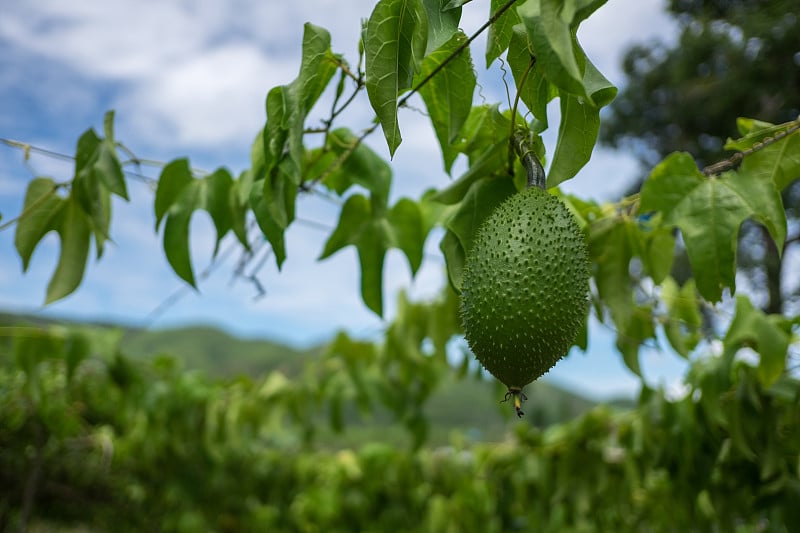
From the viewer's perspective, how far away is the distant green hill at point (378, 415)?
22297mm

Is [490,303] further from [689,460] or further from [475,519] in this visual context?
[475,519]

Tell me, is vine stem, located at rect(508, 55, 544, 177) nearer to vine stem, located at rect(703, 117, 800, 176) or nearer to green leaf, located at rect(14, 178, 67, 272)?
vine stem, located at rect(703, 117, 800, 176)

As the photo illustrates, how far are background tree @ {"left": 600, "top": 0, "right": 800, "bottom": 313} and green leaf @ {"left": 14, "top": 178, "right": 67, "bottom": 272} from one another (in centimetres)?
158

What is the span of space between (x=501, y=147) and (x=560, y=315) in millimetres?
369

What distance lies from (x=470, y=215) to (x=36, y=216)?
0.98 metres

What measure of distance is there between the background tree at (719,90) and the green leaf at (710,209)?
0.39 meters

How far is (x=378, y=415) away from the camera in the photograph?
3122 cm

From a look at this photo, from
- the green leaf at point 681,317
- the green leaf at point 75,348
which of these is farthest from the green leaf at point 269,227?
the green leaf at point 75,348

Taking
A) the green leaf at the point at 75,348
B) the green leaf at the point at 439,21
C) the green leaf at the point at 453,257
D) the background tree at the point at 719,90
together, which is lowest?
the green leaf at the point at 75,348

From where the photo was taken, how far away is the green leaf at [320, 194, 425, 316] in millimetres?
1450

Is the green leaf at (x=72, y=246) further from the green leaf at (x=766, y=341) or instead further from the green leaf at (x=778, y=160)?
the green leaf at (x=766, y=341)

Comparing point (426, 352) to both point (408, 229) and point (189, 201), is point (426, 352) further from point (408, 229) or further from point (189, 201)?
point (189, 201)

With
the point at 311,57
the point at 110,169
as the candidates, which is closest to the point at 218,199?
the point at 110,169

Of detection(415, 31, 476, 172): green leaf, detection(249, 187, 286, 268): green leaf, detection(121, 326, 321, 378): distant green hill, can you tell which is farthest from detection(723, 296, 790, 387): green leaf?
detection(121, 326, 321, 378): distant green hill
